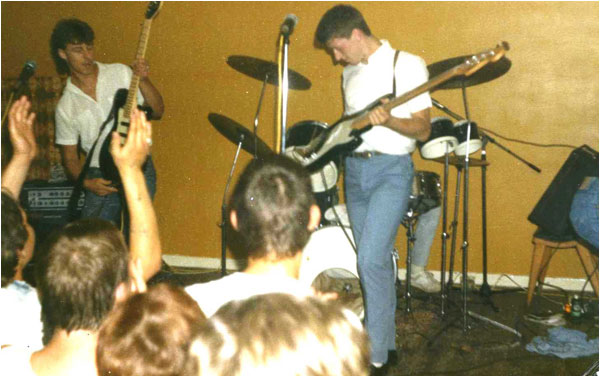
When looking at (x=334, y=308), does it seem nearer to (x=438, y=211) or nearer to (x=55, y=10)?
(x=438, y=211)

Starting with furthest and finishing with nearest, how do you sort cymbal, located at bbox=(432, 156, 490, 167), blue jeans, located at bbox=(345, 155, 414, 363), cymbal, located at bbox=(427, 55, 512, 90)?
1. cymbal, located at bbox=(432, 156, 490, 167)
2. cymbal, located at bbox=(427, 55, 512, 90)
3. blue jeans, located at bbox=(345, 155, 414, 363)

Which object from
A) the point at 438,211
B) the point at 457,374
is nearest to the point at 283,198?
the point at 457,374

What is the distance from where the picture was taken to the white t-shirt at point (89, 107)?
14.1 ft

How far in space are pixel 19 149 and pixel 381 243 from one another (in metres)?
1.84

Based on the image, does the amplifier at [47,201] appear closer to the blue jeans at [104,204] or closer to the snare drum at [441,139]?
the blue jeans at [104,204]

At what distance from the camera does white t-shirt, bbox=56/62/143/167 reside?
4301mm

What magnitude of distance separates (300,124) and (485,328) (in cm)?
189

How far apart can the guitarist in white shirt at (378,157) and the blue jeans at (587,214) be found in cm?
88

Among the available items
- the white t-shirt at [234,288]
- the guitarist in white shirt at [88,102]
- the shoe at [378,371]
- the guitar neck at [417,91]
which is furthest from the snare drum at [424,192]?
the white t-shirt at [234,288]

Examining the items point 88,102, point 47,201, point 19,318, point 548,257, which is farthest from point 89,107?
point 548,257

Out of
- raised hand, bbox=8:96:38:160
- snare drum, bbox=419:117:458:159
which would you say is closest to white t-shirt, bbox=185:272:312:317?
raised hand, bbox=8:96:38:160

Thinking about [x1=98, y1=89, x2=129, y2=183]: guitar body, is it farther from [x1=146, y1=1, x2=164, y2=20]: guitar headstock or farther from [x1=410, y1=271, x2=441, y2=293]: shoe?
[x1=410, y1=271, x2=441, y2=293]: shoe

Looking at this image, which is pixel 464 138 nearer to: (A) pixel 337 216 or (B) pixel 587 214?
(A) pixel 337 216

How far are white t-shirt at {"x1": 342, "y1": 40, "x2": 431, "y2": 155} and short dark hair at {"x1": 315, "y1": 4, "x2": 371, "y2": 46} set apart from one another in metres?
0.19
